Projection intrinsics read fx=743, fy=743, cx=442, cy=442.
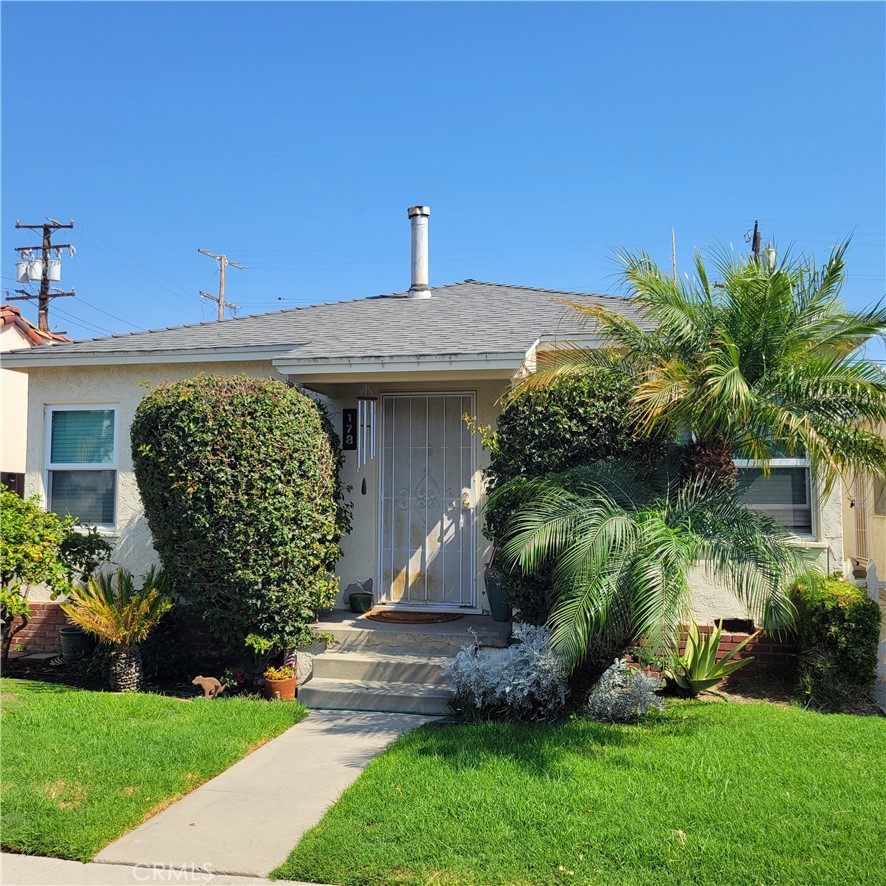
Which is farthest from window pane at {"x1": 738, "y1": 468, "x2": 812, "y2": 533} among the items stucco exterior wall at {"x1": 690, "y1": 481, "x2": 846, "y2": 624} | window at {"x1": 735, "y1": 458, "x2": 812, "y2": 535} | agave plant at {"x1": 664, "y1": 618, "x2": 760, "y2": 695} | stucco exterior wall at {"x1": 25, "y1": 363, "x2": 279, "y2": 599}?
stucco exterior wall at {"x1": 25, "y1": 363, "x2": 279, "y2": 599}

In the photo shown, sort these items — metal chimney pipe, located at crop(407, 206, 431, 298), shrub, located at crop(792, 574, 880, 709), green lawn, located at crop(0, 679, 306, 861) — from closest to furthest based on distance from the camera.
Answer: green lawn, located at crop(0, 679, 306, 861), shrub, located at crop(792, 574, 880, 709), metal chimney pipe, located at crop(407, 206, 431, 298)

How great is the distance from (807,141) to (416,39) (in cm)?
526

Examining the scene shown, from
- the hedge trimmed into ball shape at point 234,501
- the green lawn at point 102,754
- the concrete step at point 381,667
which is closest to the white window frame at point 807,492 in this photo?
the concrete step at point 381,667

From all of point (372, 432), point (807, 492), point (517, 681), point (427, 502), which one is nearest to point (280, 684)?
point (517, 681)

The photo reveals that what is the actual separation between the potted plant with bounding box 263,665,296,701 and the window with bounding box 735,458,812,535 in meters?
5.23

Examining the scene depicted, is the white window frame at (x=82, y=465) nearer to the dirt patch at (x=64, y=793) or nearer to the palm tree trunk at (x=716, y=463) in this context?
the dirt patch at (x=64, y=793)

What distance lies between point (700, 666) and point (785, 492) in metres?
2.48

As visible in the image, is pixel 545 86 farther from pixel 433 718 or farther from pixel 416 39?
pixel 433 718

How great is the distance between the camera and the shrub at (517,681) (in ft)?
19.9

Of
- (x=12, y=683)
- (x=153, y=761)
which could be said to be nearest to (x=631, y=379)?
(x=153, y=761)

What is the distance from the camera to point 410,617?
854 cm

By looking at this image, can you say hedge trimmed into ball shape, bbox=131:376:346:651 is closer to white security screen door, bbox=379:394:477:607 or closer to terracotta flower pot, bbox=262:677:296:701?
terracotta flower pot, bbox=262:677:296:701

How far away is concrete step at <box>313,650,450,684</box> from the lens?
7.34m

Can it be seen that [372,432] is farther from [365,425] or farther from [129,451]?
[129,451]
